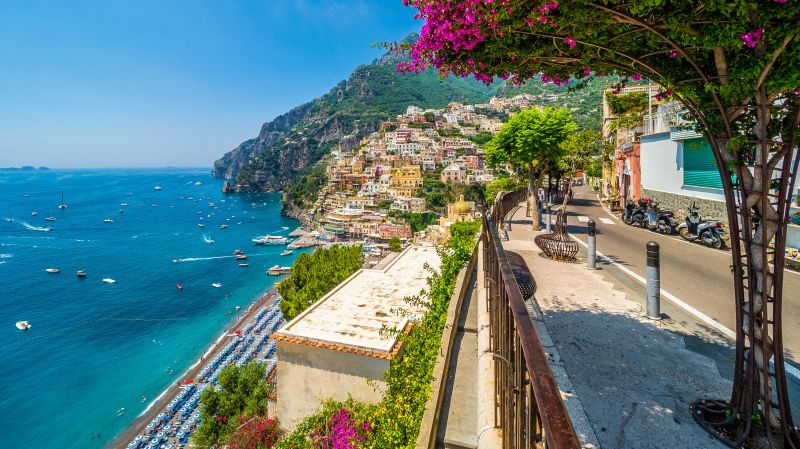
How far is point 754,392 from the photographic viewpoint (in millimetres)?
2531

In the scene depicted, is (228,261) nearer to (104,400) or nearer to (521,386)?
(104,400)

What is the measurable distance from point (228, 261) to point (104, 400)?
35420mm

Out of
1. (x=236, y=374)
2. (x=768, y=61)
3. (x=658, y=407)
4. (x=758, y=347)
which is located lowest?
(x=236, y=374)

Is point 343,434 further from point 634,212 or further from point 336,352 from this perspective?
point 634,212

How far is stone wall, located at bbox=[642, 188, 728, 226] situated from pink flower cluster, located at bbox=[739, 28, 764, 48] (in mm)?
11718

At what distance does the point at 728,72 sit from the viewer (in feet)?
7.93

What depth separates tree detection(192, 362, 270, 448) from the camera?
2084cm

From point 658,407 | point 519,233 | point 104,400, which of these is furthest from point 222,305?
point 658,407

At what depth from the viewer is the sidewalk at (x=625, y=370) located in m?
2.77

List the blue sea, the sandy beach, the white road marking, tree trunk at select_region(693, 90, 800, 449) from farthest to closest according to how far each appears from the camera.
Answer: the blue sea, the sandy beach, the white road marking, tree trunk at select_region(693, 90, 800, 449)

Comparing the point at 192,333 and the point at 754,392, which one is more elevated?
the point at 754,392

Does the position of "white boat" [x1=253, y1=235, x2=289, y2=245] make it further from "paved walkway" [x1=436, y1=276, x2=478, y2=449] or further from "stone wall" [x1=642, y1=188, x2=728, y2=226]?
"paved walkway" [x1=436, y1=276, x2=478, y2=449]

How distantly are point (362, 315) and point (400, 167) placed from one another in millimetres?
100899

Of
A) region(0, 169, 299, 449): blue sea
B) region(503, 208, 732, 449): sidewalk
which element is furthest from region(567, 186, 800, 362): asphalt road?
region(0, 169, 299, 449): blue sea
